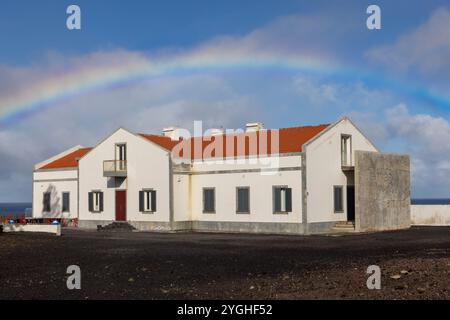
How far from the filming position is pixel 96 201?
43.0 meters

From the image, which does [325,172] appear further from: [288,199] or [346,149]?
[346,149]

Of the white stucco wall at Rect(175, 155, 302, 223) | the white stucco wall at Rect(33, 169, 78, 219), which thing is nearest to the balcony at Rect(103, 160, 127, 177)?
the white stucco wall at Rect(175, 155, 302, 223)

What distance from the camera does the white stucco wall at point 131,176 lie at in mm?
38844

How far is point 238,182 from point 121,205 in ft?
29.7

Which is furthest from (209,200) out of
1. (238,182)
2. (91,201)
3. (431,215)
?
(431,215)

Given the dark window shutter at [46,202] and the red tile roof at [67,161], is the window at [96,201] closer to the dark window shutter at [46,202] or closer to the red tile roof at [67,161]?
the red tile roof at [67,161]

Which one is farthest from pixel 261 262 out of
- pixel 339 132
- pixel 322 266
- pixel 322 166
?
pixel 339 132

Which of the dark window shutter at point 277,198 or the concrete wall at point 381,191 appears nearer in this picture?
the dark window shutter at point 277,198

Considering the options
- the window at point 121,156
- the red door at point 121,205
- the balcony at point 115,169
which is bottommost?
the red door at point 121,205

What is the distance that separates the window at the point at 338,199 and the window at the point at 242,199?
17.0ft

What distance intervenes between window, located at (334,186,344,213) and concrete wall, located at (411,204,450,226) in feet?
34.5

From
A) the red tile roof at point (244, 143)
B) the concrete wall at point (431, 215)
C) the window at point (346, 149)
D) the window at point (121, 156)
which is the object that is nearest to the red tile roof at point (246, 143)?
the red tile roof at point (244, 143)

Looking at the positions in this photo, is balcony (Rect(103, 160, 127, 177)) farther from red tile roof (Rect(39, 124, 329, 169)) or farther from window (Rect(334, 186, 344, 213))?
window (Rect(334, 186, 344, 213))

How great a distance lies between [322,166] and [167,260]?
17.8 meters
